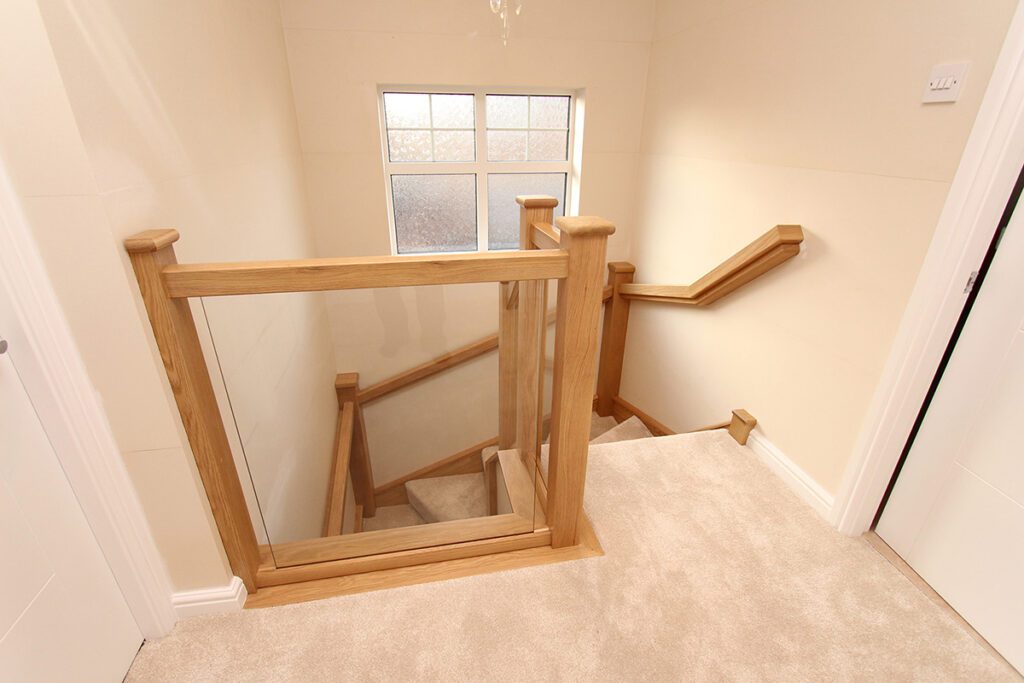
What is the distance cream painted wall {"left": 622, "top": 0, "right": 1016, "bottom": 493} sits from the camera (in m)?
1.30

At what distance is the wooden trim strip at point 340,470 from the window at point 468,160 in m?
1.16

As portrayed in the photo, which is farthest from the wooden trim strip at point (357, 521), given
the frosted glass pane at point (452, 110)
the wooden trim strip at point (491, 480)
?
the frosted glass pane at point (452, 110)

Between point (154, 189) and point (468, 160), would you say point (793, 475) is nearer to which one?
point (154, 189)

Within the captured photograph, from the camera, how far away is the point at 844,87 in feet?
5.03

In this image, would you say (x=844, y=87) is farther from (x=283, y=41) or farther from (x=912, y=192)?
(x=283, y=41)

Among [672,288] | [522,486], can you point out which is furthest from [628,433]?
[522,486]

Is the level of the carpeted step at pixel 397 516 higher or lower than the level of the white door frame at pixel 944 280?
lower

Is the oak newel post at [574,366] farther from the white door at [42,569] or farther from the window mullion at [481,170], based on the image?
the window mullion at [481,170]

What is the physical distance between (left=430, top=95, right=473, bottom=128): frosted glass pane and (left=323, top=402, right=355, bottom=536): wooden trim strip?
5.98 ft

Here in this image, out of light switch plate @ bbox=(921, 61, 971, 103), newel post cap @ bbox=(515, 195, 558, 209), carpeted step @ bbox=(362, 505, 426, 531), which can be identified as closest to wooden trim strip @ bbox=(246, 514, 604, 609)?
newel post cap @ bbox=(515, 195, 558, 209)

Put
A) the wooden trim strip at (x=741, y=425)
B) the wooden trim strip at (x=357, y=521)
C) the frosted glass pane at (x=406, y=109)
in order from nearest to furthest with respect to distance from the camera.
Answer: the wooden trim strip at (x=741, y=425), the wooden trim strip at (x=357, y=521), the frosted glass pane at (x=406, y=109)

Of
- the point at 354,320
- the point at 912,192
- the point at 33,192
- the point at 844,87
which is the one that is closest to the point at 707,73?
the point at 844,87

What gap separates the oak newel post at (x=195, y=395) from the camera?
3.20ft

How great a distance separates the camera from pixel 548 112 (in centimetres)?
311
